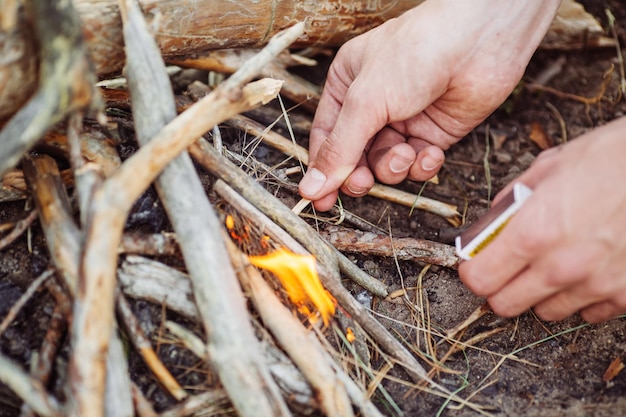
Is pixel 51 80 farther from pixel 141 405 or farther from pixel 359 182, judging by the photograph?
pixel 359 182

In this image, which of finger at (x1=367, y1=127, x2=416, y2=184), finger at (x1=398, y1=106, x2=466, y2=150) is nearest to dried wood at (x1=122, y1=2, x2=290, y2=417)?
finger at (x1=367, y1=127, x2=416, y2=184)

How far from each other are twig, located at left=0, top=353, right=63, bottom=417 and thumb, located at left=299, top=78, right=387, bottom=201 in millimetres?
1401

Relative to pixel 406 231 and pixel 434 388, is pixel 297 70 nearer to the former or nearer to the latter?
pixel 406 231

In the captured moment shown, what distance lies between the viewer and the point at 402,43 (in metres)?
2.57

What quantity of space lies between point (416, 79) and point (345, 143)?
0.45m

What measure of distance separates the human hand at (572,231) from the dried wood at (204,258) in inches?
37.0

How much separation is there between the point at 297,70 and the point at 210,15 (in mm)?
1096

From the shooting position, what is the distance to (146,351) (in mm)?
1964

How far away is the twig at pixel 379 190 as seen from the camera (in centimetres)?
289

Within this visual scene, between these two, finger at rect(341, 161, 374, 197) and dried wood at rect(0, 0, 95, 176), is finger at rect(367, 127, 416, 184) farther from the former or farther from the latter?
dried wood at rect(0, 0, 95, 176)

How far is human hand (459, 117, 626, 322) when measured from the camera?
1845 millimetres

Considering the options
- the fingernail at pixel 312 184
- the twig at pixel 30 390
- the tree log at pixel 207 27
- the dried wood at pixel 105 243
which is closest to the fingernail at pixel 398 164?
the fingernail at pixel 312 184

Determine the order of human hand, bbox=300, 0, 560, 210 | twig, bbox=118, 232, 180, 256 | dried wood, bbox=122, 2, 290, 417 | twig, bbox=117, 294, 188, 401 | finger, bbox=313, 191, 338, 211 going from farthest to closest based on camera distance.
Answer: finger, bbox=313, 191, 338, 211 → human hand, bbox=300, 0, 560, 210 → twig, bbox=118, 232, 180, 256 → twig, bbox=117, 294, 188, 401 → dried wood, bbox=122, 2, 290, 417

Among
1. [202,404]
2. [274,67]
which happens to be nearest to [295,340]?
[202,404]
